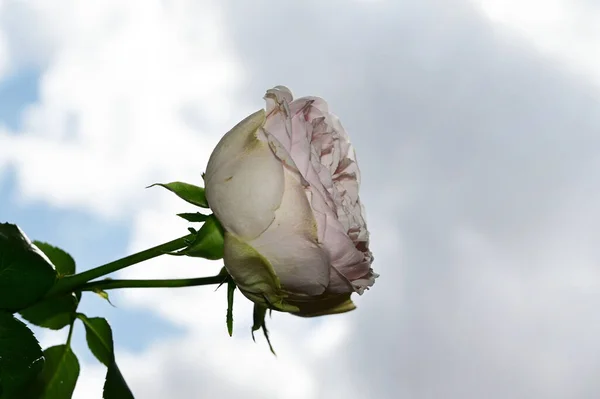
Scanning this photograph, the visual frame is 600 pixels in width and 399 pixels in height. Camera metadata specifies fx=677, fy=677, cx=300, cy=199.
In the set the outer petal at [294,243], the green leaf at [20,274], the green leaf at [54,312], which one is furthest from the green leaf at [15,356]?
the outer petal at [294,243]

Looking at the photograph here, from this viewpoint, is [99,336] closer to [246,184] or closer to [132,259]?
[132,259]

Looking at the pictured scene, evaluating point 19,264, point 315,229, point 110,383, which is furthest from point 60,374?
point 315,229

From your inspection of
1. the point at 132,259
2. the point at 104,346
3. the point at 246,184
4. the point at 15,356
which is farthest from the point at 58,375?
the point at 246,184

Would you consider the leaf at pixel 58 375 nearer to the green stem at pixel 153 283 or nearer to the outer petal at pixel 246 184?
the green stem at pixel 153 283

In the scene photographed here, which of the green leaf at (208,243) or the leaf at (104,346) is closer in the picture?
the green leaf at (208,243)

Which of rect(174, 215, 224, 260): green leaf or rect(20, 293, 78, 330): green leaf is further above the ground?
rect(20, 293, 78, 330): green leaf

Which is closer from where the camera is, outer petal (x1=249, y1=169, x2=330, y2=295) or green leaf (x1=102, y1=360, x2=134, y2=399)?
outer petal (x1=249, y1=169, x2=330, y2=295)

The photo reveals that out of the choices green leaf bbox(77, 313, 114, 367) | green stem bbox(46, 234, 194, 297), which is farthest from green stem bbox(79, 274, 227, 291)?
green leaf bbox(77, 313, 114, 367)

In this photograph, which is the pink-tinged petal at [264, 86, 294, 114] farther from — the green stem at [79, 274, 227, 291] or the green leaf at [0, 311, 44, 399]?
the green leaf at [0, 311, 44, 399]
